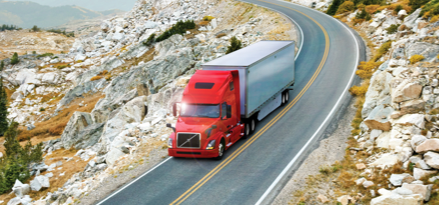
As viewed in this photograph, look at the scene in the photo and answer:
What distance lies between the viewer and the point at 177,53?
3422 centimetres

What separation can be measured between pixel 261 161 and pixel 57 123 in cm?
→ 3489

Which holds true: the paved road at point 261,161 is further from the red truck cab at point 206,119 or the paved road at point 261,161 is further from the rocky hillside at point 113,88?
the rocky hillside at point 113,88

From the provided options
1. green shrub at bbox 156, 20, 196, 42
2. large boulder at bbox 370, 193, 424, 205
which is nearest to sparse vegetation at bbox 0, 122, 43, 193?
large boulder at bbox 370, 193, 424, 205

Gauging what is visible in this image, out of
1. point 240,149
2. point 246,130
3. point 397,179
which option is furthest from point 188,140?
point 397,179

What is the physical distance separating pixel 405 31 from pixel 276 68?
11.8 meters

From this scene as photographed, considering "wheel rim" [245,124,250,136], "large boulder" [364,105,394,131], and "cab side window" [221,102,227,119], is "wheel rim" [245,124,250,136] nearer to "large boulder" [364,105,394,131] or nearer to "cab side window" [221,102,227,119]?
"cab side window" [221,102,227,119]

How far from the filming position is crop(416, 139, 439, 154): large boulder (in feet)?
34.9

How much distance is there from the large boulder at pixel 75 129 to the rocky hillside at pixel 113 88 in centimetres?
11

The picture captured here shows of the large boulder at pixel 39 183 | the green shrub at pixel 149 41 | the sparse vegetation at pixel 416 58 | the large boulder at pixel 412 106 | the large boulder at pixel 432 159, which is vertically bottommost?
the large boulder at pixel 39 183

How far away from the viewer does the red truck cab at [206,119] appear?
14523 millimetres

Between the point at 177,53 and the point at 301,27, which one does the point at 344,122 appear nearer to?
the point at 177,53

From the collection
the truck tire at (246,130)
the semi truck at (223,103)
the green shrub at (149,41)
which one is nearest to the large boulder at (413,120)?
the semi truck at (223,103)

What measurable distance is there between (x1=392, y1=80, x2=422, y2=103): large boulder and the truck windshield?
8.07m

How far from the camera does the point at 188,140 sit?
1457 centimetres
